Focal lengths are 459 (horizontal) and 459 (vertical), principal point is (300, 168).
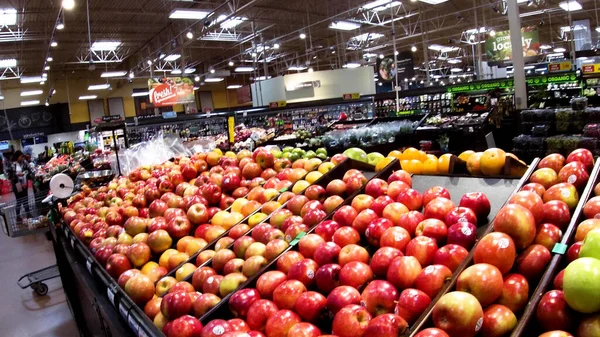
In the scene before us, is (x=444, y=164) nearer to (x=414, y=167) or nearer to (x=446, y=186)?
(x=414, y=167)

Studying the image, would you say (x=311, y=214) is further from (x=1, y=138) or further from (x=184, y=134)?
(x=1, y=138)

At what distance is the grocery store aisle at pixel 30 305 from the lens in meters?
4.61

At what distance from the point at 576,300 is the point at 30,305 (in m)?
5.81

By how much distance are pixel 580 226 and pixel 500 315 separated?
48 cm

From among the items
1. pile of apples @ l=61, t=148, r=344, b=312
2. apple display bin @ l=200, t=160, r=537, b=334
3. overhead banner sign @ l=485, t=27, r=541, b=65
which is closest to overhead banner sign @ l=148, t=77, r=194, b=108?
overhead banner sign @ l=485, t=27, r=541, b=65

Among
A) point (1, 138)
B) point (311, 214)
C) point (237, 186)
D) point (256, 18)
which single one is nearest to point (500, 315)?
point (311, 214)

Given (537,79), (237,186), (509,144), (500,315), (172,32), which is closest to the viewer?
(500,315)

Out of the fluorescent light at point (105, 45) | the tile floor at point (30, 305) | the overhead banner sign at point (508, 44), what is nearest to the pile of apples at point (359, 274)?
the tile floor at point (30, 305)

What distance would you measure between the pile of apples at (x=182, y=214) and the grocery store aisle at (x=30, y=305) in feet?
4.81

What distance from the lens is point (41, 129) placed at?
2691 centimetres

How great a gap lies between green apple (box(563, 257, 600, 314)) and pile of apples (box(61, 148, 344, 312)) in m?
1.64

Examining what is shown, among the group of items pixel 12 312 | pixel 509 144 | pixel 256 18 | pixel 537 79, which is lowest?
pixel 12 312

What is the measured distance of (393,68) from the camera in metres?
13.3

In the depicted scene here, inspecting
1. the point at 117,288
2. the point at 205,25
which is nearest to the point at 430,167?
the point at 117,288
